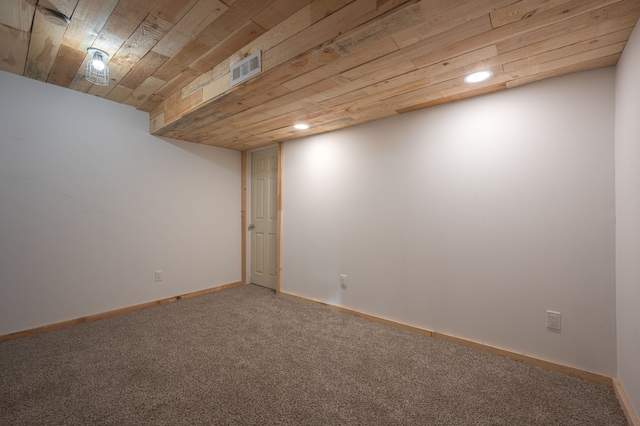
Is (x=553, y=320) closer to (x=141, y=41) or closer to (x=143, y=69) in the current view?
(x=141, y=41)

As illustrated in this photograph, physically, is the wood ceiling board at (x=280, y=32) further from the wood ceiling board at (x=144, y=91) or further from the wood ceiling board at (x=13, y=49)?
the wood ceiling board at (x=13, y=49)

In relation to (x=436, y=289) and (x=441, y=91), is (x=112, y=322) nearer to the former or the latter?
(x=436, y=289)

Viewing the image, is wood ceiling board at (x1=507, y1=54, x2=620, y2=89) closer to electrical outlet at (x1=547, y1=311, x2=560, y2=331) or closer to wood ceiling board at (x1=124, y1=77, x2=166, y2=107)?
electrical outlet at (x1=547, y1=311, x2=560, y2=331)

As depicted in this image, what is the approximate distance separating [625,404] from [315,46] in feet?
8.67

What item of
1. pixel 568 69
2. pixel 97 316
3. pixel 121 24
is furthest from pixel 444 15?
pixel 97 316

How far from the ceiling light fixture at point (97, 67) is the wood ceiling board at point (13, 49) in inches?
14.2

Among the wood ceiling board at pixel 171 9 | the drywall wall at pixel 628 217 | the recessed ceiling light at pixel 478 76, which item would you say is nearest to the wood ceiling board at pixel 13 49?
the wood ceiling board at pixel 171 9

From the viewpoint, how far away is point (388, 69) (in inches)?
69.9

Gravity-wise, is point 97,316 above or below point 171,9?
below

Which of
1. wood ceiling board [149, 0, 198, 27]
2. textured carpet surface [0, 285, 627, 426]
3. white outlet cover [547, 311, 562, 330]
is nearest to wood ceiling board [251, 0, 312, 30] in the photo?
wood ceiling board [149, 0, 198, 27]

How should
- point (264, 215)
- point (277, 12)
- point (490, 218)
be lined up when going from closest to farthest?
point (277, 12), point (490, 218), point (264, 215)

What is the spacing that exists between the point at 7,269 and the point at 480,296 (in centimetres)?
409

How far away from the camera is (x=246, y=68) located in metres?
1.89

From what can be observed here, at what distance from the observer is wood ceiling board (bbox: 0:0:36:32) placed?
1598 mm
